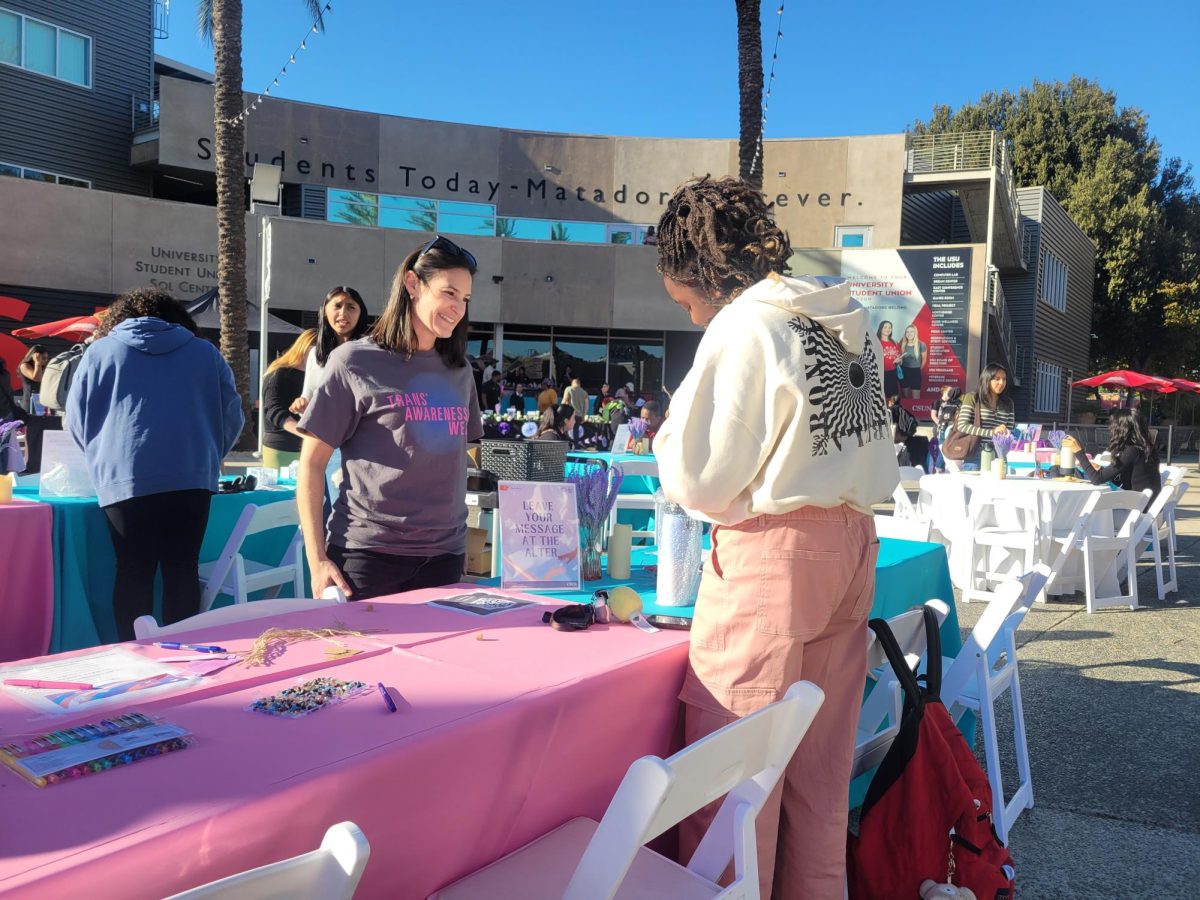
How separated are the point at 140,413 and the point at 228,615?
168 centimetres

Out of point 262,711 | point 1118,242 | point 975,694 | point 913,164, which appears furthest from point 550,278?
point 1118,242

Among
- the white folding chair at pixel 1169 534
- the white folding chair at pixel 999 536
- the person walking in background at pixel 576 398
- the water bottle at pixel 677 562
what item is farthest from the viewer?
the person walking in background at pixel 576 398

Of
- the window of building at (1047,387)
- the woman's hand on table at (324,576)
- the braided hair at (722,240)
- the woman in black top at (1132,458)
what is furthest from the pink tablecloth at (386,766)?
the window of building at (1047,387)

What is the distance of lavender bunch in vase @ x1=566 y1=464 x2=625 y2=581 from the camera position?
8.63 ft

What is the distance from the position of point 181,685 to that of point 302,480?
101 centimetres

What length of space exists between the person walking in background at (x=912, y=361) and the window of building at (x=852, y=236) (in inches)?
92.7

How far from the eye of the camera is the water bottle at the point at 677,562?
7.52ft

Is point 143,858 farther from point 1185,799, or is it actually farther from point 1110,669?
point 1110,669

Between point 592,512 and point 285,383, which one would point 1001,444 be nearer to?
point 285,383

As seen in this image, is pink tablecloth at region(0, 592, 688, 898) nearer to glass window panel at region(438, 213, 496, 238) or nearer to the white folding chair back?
the white folding chair back

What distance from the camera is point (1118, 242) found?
97.2ft

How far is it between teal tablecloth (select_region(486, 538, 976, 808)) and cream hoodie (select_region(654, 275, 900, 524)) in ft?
2.21

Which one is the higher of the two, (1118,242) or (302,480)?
(1118,242)

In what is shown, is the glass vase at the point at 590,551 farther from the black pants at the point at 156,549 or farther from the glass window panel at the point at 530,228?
the glass window panel at the point at 530,228
